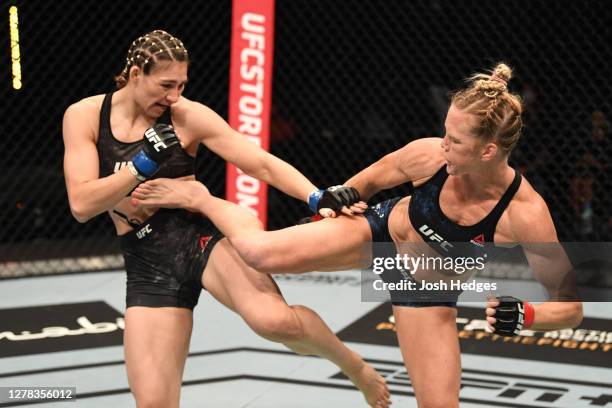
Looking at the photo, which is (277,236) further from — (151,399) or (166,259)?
(151,399)

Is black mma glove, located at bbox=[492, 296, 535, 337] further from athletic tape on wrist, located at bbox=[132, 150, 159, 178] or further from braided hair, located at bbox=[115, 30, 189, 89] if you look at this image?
braided hair, located at bbox=[115, 30, 189, 89]

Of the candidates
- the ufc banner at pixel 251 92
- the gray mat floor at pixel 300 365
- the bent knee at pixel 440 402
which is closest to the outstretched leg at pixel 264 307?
the bent knee at pixel 440 402

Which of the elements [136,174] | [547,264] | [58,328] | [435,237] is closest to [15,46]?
[58,328]

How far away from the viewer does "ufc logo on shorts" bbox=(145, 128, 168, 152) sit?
248cm

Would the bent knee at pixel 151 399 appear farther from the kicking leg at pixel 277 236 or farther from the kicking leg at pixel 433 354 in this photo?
the kicking leg at pixel 433 354

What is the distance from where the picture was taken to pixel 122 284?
518cm

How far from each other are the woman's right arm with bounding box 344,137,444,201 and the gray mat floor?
1.08 m

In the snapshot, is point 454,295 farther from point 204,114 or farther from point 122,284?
point 122,284

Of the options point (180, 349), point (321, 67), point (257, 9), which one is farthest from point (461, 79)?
point (180, 349)

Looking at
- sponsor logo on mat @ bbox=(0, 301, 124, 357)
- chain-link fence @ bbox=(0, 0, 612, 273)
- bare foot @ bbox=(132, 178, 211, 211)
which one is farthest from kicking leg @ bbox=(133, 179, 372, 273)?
chain-link fence @ bbox=(0, 0, 612, 273)

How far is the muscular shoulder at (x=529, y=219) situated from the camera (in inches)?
94.7

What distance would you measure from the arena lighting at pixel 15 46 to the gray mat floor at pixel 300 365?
4.74 ft

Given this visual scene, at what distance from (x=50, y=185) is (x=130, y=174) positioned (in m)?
3.41

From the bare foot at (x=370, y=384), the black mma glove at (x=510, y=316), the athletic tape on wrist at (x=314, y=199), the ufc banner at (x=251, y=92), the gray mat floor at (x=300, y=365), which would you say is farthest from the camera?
the ufc banner at (x=251, y=92)
